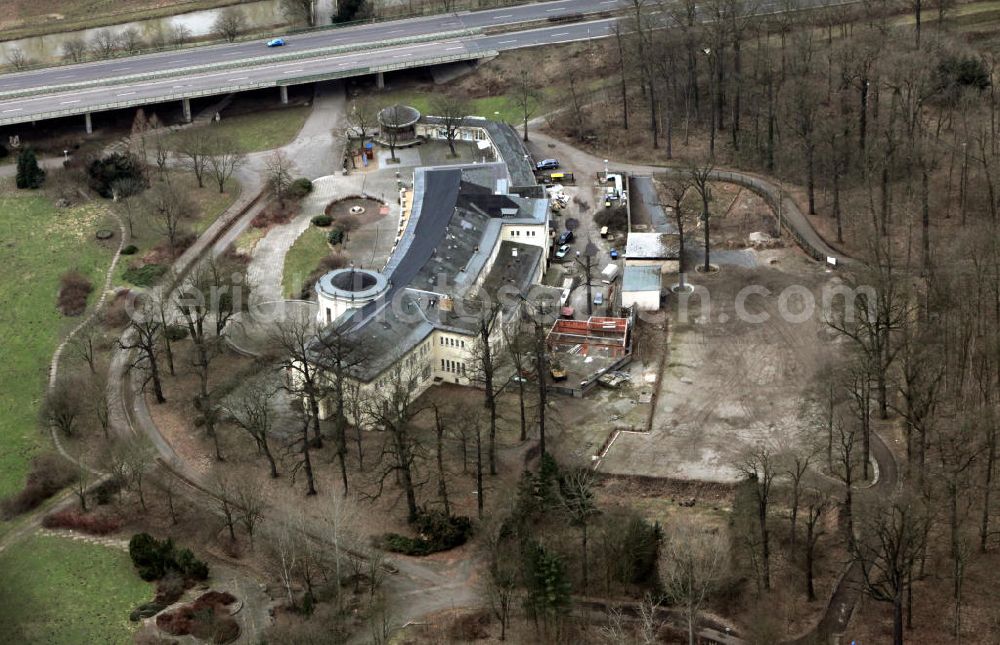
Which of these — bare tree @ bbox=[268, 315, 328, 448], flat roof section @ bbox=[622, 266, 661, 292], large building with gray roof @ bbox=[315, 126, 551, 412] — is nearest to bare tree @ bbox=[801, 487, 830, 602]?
large building with gray roof @ bbox=[315, 126, 551, 412]

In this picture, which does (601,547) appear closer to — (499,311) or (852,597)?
(852,597)

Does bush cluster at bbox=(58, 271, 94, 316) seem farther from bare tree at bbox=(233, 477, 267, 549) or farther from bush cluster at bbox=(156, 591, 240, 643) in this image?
bush cluster at bbox=(156, 591, 240, 643)

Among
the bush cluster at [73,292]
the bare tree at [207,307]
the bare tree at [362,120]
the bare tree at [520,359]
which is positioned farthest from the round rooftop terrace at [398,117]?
the bare tree at [520,359]

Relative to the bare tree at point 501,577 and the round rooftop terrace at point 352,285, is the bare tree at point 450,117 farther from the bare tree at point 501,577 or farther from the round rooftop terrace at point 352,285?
the bare tree at point 501,577

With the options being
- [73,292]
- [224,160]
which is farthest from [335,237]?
[73,292]

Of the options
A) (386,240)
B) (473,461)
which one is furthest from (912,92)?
(473,461)
